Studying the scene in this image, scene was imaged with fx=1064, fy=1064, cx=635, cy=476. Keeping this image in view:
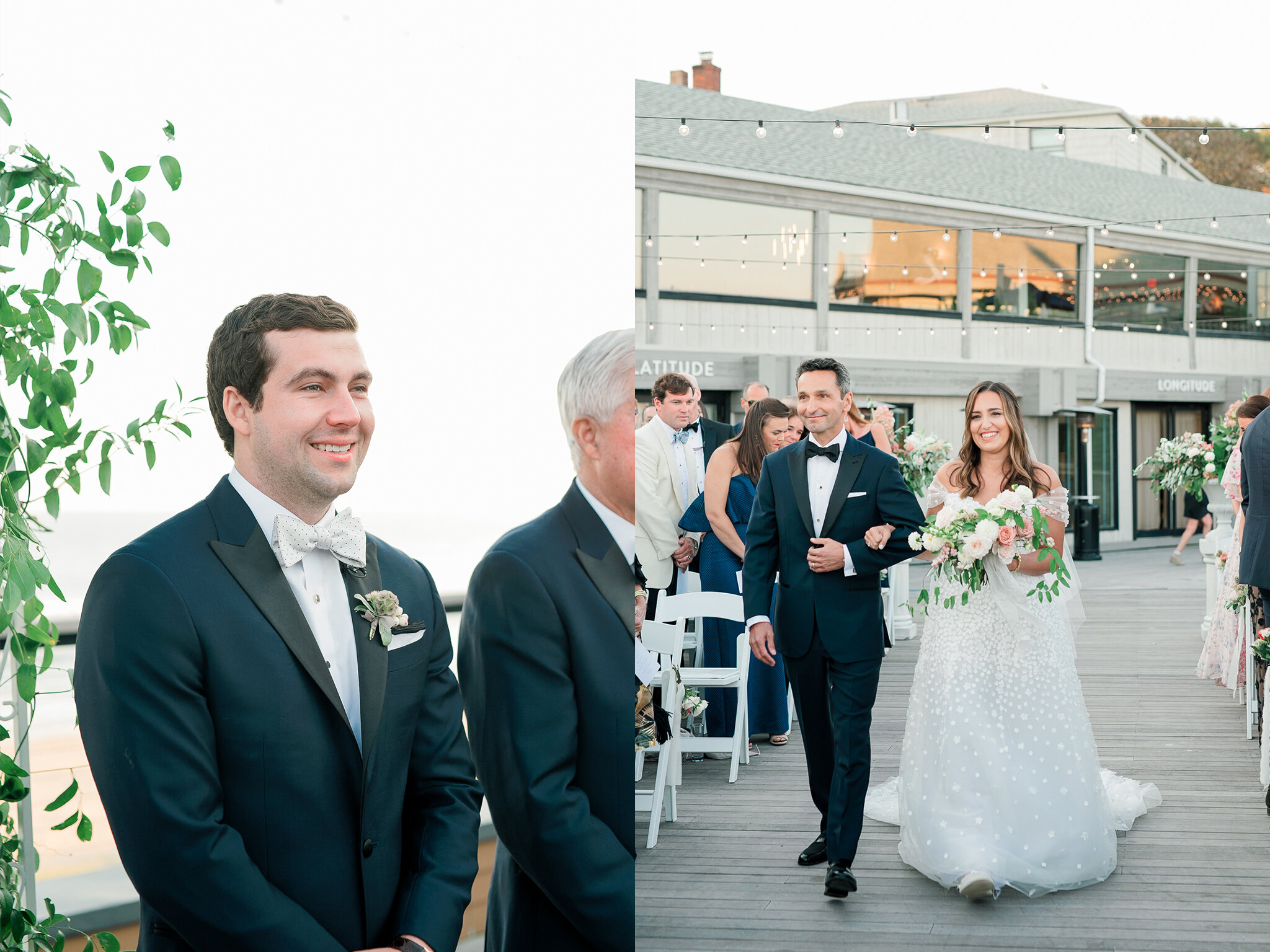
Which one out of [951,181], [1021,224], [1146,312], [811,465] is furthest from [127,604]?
[951,181]

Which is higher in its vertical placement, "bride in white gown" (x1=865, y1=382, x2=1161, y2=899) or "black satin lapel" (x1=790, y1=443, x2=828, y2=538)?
"black satin lapel" (x1=790, y1=443, x2=828, y2=538)

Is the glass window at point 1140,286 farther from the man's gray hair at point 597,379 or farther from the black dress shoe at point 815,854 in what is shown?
the man's gray hair at point 597,379

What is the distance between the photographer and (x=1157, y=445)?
3.00m

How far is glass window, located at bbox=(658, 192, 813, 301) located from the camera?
24.0 feet

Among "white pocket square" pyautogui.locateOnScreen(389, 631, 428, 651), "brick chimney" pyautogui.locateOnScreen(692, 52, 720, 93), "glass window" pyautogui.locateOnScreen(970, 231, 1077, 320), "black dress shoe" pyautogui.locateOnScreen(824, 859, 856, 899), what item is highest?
"brick chimney" pyautogui.locateOnScreen(692, 52, 720, 93)

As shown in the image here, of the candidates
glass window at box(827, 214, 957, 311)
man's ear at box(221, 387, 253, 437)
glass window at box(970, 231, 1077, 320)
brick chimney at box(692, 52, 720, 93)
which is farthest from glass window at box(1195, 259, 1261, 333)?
glass window at box(827, 214, 957, 311)

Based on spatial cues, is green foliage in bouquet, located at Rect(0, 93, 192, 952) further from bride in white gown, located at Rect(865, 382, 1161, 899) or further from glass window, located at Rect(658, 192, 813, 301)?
glass window, located at Rect(658, 192, 813, 301)

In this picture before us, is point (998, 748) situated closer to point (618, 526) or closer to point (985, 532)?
point (985, 532)

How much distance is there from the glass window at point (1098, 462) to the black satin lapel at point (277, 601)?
1817 mm

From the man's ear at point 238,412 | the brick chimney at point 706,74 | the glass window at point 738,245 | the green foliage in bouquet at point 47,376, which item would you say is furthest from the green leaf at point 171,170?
the glass window at point 738,245

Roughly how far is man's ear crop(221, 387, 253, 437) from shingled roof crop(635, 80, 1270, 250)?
1029 millimetres

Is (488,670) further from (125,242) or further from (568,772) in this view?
(125,242)

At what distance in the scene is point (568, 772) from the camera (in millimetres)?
1609

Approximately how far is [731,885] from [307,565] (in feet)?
4.87
